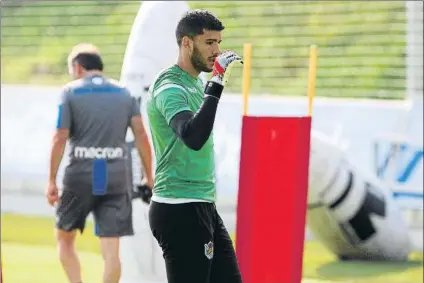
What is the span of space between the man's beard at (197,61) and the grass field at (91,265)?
4.73m

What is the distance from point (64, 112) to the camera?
7199 millimetres

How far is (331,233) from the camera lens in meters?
10.5

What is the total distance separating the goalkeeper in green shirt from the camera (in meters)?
4.75

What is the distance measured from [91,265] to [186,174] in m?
5.76

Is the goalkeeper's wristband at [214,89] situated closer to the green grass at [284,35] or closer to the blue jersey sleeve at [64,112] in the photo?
the blue jersey sleeve at [64,112]

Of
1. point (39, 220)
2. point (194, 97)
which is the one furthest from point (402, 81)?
point (194, 97)

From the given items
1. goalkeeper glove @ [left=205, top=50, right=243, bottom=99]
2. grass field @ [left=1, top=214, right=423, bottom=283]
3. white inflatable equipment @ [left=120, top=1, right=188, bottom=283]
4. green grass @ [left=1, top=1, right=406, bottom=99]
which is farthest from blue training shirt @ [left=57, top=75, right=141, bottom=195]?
green grass @ [left=1, top=1, right=406, bottom=99]

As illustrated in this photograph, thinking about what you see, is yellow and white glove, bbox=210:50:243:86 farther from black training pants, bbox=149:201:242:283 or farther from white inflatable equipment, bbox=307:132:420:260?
white inflatable equipment, bbox=307:132:420:260

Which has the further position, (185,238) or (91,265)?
(91,265)

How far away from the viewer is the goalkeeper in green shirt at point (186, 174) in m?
4.75

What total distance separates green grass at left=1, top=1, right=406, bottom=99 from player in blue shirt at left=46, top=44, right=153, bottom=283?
634 centimetres

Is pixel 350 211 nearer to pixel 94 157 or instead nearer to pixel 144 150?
pixel 144 150

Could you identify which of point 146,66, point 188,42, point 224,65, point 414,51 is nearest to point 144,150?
point 146,66

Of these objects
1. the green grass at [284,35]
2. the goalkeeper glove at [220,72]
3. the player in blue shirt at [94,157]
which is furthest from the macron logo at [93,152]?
the green grass at [284,35]
